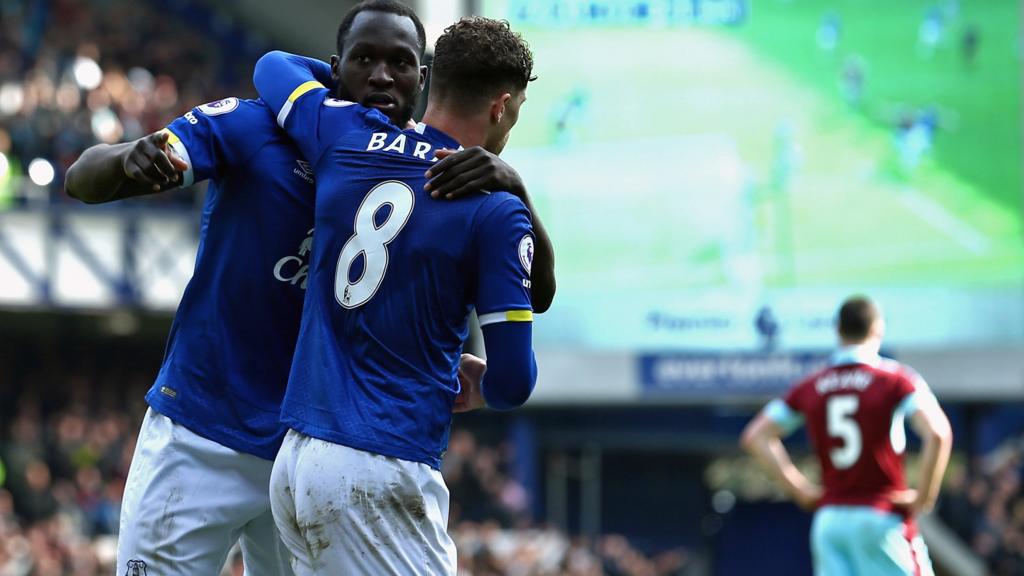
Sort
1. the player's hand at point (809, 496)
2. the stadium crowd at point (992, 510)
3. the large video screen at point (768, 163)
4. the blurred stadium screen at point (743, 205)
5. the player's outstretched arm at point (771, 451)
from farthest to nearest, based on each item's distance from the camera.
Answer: the stadium crowd at point (992, 510)
the large video screen at point (768, 163)
the blurred stadium screen at point (743, 205)
the player's outstretched arm at point (771, 451)
the player's hand at point (809, 496)

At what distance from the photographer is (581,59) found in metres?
15.2

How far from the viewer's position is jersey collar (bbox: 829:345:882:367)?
6.82m

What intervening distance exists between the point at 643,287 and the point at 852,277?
2.13 m

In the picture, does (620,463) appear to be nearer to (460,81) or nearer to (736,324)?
(736,324)

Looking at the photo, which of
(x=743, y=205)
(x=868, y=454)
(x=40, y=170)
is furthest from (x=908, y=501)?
(x=40, y=170)

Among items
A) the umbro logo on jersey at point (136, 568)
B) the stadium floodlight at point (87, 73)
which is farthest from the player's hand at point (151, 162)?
the stadium floodlight at point (87, 73)

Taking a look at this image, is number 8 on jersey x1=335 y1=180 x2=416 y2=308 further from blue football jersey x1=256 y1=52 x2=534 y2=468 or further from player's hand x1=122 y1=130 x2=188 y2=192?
player's hand x1=122 y1=130 x2=188 y2=192

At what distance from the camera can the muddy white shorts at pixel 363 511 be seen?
3.54 metres

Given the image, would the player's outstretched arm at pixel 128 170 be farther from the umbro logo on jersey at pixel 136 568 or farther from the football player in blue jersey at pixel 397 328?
the umbro logo on jersey at pixel 136 568

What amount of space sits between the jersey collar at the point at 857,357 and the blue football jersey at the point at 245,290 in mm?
3547

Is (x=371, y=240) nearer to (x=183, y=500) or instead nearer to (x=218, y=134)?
(x=218, y=134)

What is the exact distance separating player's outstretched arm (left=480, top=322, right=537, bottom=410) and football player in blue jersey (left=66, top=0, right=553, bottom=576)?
2.38 ft

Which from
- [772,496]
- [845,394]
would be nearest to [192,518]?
[845,394]

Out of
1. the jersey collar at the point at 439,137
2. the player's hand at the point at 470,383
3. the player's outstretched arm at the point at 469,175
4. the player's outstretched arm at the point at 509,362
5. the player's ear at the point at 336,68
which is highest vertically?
the player's ear at the point at 336,68
